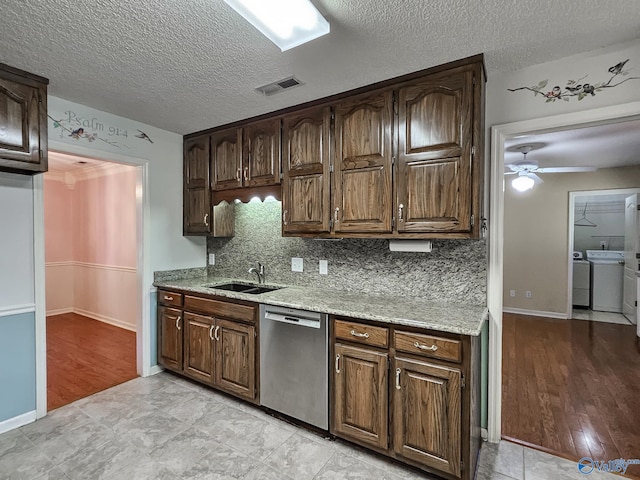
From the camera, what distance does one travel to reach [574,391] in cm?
294

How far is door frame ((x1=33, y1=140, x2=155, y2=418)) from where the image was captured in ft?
8.16

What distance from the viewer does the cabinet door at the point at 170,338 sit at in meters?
3.07

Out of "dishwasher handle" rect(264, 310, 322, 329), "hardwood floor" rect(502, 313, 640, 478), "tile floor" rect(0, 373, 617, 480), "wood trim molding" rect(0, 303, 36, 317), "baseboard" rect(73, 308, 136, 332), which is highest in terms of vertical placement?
"wood trim molding" rect(0, 303, 36, 317)

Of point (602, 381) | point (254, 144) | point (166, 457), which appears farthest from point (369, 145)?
point (602, 381)

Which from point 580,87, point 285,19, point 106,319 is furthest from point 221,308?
point 106,319

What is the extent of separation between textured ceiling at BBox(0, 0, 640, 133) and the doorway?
6.31 ft

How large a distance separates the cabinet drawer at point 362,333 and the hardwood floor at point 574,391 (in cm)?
124

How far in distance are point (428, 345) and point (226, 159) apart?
7.82 ft

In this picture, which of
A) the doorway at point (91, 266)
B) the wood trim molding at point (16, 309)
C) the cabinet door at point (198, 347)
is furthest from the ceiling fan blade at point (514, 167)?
the wood trim molding at point (16, 309)

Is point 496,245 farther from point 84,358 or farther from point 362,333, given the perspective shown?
point 84,358

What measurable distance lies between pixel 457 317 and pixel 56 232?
631 cm

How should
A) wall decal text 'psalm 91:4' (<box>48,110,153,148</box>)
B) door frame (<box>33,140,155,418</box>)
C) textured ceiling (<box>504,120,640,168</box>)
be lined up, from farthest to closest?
textured ceiling (<box>504,120,640,168</box>) < wall decal text 'psalm 91:4' (<box>48,110,153,148</box>) < door frame (<box>33,140,155,418</box>)

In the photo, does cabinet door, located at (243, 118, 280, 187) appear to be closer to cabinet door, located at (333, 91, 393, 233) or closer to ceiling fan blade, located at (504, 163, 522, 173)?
cabinet door, located at (333, 91, 393, 233)

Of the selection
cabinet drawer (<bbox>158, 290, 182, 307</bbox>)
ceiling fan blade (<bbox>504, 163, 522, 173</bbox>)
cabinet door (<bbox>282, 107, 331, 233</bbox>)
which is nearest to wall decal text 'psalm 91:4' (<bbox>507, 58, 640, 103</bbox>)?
cabinet door (<bbox>282, 107, 331, 233</bbox>)
